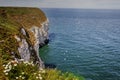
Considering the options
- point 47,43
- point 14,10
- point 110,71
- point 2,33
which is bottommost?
point 47,43

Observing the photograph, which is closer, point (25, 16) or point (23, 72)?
point (23, 72)

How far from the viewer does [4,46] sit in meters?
16.9

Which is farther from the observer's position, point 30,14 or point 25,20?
point 30,14

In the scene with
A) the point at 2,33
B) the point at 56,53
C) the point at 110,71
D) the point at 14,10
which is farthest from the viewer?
the point at 14,10

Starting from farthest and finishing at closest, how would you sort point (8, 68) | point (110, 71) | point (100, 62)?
point (100, 62) < point (110, 71) < point (8, 68)

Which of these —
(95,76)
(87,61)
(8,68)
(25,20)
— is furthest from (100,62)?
(8,68)

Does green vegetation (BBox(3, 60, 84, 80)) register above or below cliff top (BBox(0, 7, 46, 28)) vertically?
above

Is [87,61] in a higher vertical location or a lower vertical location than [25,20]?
lower

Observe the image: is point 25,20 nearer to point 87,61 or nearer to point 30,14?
point 30,14

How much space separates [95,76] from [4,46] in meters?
24.9

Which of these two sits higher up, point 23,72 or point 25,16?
point 23,72

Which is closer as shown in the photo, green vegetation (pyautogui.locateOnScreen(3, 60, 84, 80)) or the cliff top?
green vegetation (pyautogui.locateOnScreen(3, 60, 84, 80))

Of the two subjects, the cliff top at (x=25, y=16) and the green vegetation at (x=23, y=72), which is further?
the cliff top at (x=25, y=16)

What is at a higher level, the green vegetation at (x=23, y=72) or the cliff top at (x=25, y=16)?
the green vegetation at (x=23, y=72)
